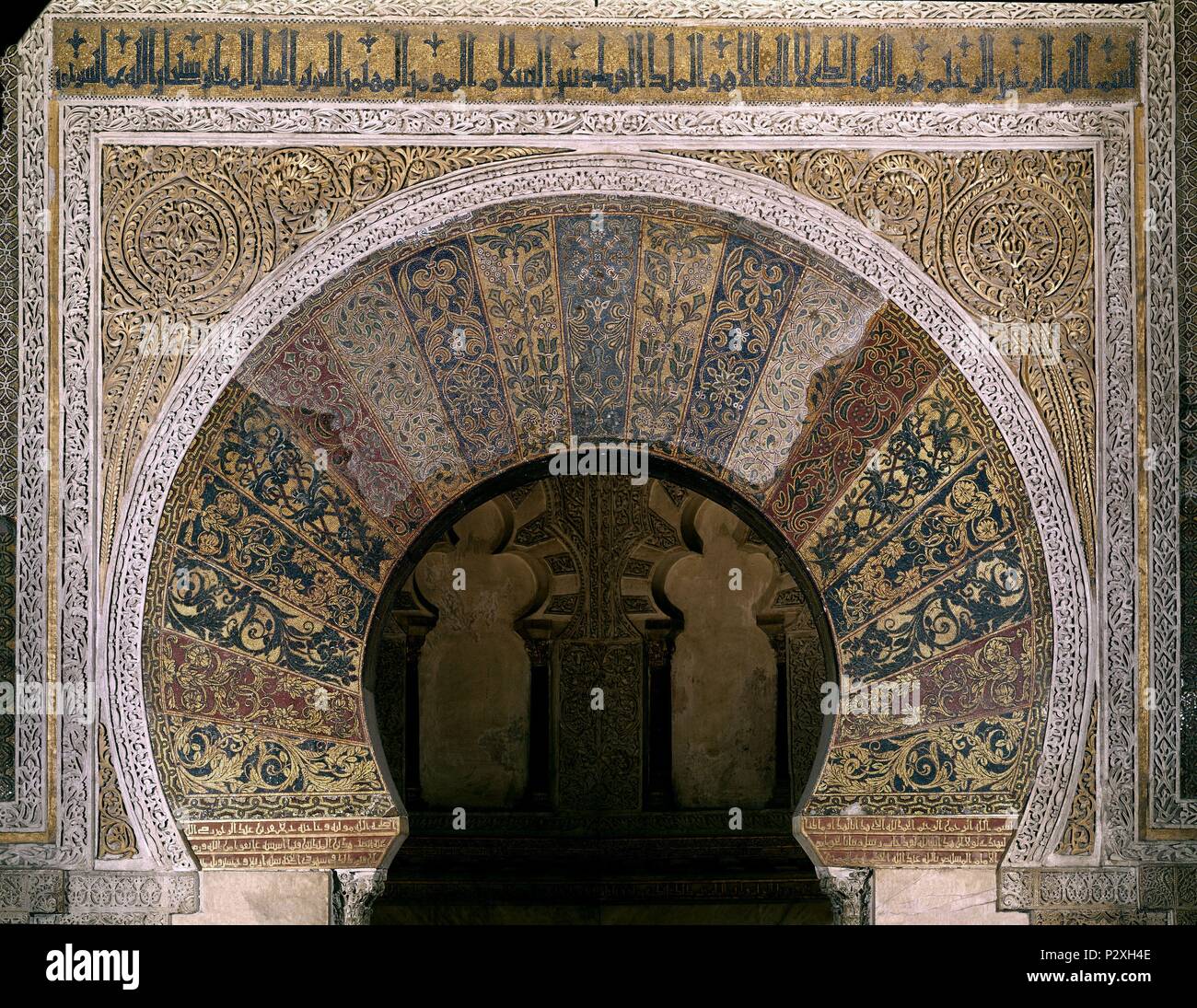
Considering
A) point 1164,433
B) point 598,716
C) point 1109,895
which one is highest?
point 1164,433

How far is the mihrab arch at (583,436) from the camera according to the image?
454cm

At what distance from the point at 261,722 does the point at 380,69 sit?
176 cm

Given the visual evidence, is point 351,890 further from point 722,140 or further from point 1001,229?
point 1001,229

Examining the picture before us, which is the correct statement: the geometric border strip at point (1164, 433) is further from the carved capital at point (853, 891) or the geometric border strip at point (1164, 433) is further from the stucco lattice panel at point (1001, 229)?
the carved capital at point (853, 891)

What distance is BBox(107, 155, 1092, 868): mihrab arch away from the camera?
454 cm

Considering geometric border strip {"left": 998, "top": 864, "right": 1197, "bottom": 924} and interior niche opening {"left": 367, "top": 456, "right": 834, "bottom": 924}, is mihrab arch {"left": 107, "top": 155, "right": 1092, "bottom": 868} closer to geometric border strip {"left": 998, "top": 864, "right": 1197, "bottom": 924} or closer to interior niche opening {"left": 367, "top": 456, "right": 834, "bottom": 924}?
geometric border strip {"left": 998, "top": 864, "right": 1197, "bottom": 924}

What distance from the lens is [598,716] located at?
686 centimetres

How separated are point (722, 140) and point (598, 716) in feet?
9.61

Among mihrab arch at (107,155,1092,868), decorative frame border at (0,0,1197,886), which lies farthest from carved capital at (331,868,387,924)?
decorative frame border at (0,0,1197,886)

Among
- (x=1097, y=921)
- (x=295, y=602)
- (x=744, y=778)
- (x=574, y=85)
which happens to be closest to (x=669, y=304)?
(x=574, y=85)

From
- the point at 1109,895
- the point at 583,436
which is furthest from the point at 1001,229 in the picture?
the point at 1109,895

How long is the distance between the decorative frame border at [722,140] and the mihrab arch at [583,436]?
113 mm

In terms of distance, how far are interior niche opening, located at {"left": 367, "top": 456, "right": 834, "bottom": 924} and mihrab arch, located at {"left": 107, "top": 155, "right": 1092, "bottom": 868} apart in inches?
81.7

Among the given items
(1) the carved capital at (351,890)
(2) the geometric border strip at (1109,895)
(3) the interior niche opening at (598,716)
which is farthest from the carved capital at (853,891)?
(3) the interior niche opening at (598,716)
